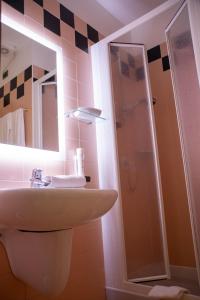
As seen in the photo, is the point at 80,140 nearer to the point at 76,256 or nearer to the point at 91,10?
the point at 76,256

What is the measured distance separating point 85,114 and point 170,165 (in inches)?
40.1

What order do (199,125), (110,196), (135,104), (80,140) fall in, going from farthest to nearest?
(135,104)
(80,140)
(199,125)
(110,196)

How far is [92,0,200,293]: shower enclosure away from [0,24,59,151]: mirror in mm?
405

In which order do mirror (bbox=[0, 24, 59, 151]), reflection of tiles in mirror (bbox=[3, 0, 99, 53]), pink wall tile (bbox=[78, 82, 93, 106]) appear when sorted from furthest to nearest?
pink wall tile (bbox=[78, 82, 93, 106]) < reflection of tiles in mirror (bbox=[3, 0, 99, 53]) < mirror (bbox=[0, 24, 59, 151])

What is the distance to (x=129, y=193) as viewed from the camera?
5.57ft

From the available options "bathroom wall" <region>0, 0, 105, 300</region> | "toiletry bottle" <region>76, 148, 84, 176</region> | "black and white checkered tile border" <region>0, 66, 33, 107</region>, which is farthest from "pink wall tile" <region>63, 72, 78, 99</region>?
"toiletry bottle" <region>76, 148, 84, 176</region>

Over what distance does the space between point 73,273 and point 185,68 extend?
132cm

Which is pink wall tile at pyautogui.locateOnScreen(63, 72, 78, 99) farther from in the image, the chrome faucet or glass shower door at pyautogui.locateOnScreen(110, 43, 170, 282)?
the chrome faucet

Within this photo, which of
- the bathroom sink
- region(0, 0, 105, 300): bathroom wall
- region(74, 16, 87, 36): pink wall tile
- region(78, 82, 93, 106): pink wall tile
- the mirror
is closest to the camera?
the bathroom sink

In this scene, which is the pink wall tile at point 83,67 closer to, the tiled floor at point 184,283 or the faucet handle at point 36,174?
the faucet handle at point 36,174

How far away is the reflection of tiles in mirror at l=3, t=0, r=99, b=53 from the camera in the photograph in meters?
1.47

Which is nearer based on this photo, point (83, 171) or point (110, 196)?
point (110, 196)

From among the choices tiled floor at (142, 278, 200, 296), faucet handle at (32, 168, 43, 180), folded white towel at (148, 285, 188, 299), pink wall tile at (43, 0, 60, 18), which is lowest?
tiled floor at (142, 278, 200, 296)

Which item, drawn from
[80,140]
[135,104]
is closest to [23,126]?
[80,140]
